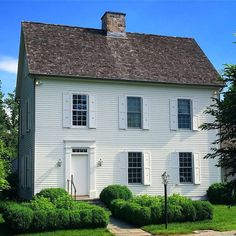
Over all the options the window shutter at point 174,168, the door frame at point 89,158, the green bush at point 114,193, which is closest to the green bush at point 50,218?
the green bush at point 114,193

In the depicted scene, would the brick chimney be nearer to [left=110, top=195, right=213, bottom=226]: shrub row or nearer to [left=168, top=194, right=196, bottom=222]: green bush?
[left=110, top=195, right=213, bottom=226]: shrub row

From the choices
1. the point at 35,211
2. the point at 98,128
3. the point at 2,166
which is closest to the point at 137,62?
the point at 98,128

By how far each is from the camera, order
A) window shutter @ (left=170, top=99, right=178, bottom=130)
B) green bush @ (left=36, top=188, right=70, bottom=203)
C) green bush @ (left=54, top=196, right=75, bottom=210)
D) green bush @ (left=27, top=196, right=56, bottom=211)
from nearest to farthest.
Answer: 1. green bush @ (left=27, top=196, right=56, bottom=211)
2. green bush @ (left=54, top=196, right=75, bottom=210)
3. green bush @ (left=36, top=188, right=70, bottom=203)
4. window shutter @ (left=170, top=99, right=178, bottom=130)

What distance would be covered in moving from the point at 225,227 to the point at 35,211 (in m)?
6.83

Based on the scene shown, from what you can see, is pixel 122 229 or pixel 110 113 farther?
pixel 110 113

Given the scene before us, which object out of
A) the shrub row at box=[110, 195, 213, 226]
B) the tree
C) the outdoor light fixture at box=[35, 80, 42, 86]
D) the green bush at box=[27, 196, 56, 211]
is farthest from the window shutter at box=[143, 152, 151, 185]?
the tree

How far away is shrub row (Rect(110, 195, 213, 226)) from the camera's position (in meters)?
16.9

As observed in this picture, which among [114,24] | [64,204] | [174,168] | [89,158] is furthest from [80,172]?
[114,24]

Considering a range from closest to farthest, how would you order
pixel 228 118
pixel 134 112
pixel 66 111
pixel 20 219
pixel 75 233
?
pixel 228 118
pixel 20 219
pixel 75 233
pixel 66 111
pixel 134 112

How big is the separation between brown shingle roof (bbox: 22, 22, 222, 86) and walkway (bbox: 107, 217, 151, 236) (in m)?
8.15

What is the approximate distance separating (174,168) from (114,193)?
4598 millimetres

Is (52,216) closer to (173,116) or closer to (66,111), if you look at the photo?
(66,111)

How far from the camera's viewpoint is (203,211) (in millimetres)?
17641

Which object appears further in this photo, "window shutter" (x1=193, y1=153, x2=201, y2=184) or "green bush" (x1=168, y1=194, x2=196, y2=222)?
"window shutter" (x1=193, y1=153, x2=201, y2=184)
